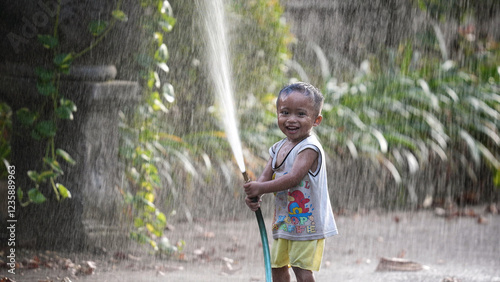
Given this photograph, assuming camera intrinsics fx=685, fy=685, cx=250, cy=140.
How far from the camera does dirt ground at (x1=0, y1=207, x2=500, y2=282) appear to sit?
3104 millimetres

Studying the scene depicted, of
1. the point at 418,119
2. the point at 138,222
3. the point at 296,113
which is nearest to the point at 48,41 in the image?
the point at 138,222

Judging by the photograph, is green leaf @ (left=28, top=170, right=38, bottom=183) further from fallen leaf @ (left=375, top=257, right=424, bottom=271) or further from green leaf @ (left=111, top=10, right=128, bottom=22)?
fallen leaf @ (left=375, top=257, right=424, bottom=271)

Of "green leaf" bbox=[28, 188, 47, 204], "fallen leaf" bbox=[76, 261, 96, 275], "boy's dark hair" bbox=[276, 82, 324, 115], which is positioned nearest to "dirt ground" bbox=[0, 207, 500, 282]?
"fallen leaf" bbox=[76, 261, 96, 275]

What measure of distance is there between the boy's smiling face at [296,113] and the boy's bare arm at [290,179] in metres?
0.08

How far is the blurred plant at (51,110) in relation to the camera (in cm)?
312

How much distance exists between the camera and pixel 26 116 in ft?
10.4

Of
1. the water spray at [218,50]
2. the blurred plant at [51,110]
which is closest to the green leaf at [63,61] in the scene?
the blurred plant at [51,110]

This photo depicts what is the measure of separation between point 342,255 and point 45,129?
1.67 m

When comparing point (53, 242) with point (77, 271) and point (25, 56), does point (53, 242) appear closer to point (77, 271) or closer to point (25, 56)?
point (77, 271)

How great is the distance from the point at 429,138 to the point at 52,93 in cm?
292

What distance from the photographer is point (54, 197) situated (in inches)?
132

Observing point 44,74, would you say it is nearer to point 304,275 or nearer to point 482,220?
point 304,275

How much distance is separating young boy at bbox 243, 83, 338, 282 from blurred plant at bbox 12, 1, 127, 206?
126 cm

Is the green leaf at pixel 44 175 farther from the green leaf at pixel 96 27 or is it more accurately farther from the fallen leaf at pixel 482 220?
the fallen leaf at pixel 482 220
